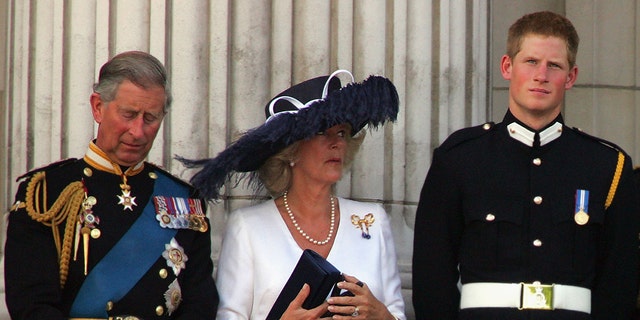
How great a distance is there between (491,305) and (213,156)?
127cm

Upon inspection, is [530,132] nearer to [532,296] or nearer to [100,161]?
[532,296]

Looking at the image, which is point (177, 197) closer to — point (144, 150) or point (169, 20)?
point (144, 150)

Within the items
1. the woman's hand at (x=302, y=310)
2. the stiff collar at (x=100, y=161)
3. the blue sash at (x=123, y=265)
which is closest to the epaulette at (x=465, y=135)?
the woman's hand at (x=302, y=310)

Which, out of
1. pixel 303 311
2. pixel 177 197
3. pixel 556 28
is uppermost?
pixel 556 28

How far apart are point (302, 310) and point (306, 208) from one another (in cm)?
62

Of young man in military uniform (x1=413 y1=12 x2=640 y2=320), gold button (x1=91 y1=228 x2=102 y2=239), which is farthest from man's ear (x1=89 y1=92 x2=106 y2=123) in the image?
young man in military uniform (x1=413 y1=12 x2=640 y2=320)

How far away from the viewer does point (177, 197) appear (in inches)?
254

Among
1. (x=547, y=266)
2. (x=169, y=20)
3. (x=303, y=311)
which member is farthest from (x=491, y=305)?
(x=169, y=20)

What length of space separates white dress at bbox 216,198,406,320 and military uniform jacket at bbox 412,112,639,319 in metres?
0.22

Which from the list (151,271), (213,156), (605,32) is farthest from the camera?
(605,32)

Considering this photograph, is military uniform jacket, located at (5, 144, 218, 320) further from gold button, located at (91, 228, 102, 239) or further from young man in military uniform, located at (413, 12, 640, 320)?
young man in military uniform, located at (413, 12, 640, 320)

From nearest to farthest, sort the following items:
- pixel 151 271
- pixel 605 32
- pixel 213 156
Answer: pixel 151 271 → pixel 213 156 → pixel 605 32

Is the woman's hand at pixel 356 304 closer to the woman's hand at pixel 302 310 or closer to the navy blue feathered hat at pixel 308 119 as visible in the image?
the woman's hand at pixel 302 310

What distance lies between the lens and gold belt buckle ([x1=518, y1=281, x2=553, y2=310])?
6.31m
